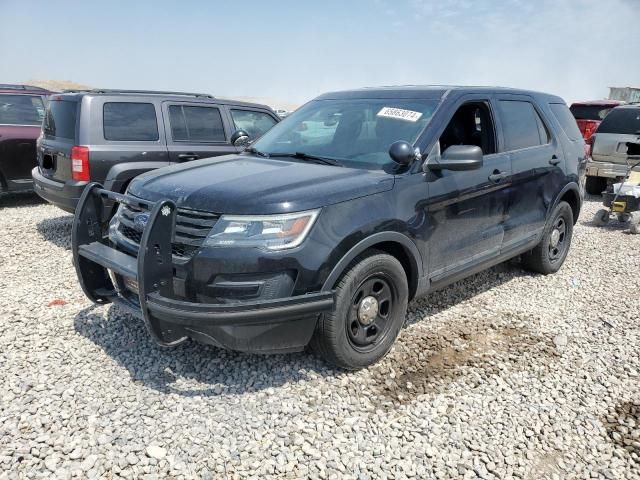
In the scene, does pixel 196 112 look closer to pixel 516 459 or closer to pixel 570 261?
pixel 570 261

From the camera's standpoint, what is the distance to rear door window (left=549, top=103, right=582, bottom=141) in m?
5.37

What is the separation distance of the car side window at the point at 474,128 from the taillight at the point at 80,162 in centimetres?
405

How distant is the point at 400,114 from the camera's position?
3854 millimetres

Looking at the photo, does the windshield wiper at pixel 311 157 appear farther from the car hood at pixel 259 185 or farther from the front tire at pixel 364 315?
the front tire at pixel 364 315

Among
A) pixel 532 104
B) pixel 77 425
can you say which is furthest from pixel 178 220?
pixel 532 104

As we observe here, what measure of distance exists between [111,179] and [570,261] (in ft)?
18.3

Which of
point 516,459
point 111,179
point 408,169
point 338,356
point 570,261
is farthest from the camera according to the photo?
point 570,261

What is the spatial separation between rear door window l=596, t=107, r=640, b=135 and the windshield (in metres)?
7.33

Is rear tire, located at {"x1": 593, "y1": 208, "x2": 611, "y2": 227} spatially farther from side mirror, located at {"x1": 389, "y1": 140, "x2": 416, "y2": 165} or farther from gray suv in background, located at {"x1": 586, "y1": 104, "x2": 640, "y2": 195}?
side mirror, located at {"x1": 389, "y1": 140, "x2": 416, "y2": 165}

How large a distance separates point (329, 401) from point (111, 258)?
166cm

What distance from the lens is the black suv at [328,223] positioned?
2855 mm

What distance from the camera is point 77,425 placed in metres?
2.81

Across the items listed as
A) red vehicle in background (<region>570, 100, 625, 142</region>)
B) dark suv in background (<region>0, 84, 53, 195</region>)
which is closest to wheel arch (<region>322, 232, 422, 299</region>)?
dark suv in background (<region>0, 84, 53, 195</region>)

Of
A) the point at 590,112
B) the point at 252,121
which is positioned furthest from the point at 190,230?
the point at 590,112
